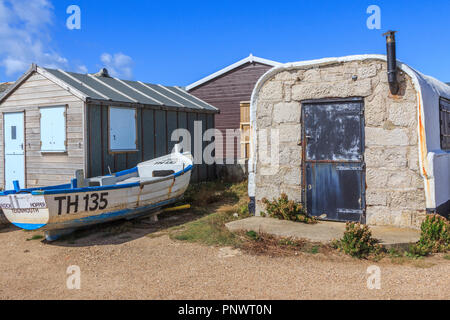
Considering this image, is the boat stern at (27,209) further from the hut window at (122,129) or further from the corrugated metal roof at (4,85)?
the corrugated metal roof at (4,85)

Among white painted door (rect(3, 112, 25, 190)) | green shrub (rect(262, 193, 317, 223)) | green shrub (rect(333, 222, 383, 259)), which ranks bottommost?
green shrub (rect(333, 222, 383, 259))

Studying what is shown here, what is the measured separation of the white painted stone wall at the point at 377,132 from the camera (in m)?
7.25

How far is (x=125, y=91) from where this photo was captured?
1257cm

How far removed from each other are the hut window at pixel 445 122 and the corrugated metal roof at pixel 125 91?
310 inches

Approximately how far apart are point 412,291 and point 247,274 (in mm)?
2058

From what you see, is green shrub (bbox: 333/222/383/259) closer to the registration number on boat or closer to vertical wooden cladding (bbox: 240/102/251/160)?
the registration number on boat

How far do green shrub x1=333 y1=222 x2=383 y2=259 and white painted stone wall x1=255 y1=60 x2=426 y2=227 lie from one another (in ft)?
4.57

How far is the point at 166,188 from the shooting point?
9531mm

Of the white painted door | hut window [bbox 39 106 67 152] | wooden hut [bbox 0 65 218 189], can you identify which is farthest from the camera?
the white painted door

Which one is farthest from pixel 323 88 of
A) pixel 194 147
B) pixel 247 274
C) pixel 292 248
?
pixel 194 147

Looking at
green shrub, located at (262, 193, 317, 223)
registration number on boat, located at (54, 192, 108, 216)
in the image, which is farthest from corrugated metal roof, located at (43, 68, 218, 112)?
green shrub, located at (262, 193, 317, 223)

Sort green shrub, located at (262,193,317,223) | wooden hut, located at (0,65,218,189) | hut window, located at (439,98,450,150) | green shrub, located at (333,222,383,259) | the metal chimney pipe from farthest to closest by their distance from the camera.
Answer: wooden hut, located at (0,65,218,189) < hut window, located at (439,98,450,150) < green shrub, located at (262,193,317,223) < the metal chimney pipe < green shrub, located at (333,222,383,259)

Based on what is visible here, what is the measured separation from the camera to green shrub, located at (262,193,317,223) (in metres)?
A: 8.07
